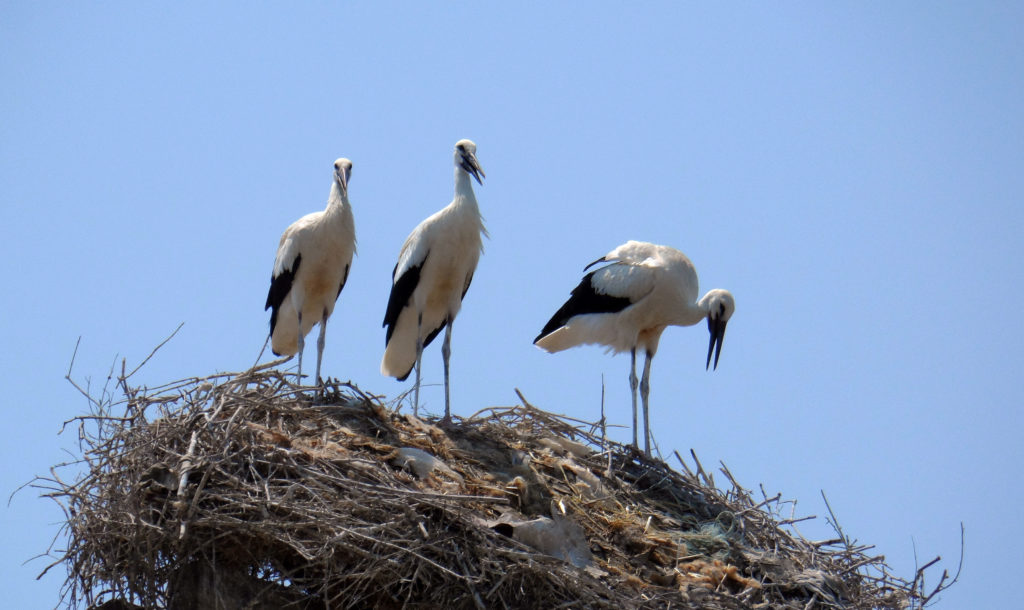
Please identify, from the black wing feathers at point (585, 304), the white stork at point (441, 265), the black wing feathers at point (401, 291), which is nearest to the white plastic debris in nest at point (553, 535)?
the white stork at point (441, 265)

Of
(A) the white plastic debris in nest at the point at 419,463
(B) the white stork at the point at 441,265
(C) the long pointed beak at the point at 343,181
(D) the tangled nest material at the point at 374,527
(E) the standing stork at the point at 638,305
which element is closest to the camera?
(D) the tangled nest material at the point at 374,527

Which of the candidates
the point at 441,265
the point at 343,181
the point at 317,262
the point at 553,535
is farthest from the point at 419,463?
the point at 343,181

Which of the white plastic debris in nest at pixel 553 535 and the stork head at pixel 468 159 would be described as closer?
the white plastic debris in nest at pixel 553 535

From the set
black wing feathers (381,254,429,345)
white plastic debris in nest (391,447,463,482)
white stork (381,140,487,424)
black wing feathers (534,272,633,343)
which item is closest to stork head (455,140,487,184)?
white stork (381,140,487,424)

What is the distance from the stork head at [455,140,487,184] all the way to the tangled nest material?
7.23 feet

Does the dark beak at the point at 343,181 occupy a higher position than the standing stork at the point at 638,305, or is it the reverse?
the dark beak at the point at 343,181

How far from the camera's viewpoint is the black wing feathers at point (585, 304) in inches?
408

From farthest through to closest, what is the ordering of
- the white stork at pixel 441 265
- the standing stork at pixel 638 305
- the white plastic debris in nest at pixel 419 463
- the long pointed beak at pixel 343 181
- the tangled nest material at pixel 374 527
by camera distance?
the standing stork at pixel 638 305 → the long pointed beak at pixel 343 181 → the white stork at pixel 441 265 → the white plastic debris in nest at pixel 419 463 → the tangled nest material at pixel 374 527

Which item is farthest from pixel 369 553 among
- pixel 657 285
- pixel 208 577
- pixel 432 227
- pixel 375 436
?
pixel 657 285

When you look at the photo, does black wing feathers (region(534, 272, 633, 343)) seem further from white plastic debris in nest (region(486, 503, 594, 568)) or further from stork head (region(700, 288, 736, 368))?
white plastic debris in nest (region(486, 503, 594, 568))

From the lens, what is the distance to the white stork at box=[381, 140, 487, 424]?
368 inches

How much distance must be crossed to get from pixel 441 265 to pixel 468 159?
81 cm

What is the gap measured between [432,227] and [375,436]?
2203 mm

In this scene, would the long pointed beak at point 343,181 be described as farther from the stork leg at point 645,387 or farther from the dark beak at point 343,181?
the stork leg at point 645,387
